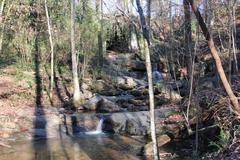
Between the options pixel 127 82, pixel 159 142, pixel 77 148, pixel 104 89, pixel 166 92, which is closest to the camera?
pixel 159 142

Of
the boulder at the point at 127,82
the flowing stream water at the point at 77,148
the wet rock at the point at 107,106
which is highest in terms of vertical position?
the boulder at the point at 127,82

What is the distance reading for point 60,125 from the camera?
15.3 meters

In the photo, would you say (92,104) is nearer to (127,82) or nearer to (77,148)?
(127,82)

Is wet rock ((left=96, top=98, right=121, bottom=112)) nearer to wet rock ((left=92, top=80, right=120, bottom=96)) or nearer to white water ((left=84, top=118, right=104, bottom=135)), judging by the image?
white water ((left=84, top=118, right=104, bottom=135))

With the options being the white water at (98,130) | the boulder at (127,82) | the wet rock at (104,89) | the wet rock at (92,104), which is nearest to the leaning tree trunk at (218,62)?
the white water at (98,130)

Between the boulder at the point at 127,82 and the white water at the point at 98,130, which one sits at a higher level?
the boulder at the point at 127,82

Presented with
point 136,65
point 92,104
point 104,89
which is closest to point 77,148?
point 92,104

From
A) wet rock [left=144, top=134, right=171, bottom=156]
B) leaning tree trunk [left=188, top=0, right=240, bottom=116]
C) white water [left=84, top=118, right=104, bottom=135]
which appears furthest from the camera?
white water [left=84, top=118, right=104, bottom=135]

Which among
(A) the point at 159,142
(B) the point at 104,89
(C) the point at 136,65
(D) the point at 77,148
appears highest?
(C) the point at 136,65

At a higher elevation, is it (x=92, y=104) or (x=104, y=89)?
(x=104, y=89)

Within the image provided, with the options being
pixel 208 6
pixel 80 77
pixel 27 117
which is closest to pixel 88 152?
pixel 27 117

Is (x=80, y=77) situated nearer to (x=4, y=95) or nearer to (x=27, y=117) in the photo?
(x=4, y=95)

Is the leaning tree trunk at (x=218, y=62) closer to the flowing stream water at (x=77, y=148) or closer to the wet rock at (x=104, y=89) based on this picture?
the flowing stream water at (x=77, y=148)

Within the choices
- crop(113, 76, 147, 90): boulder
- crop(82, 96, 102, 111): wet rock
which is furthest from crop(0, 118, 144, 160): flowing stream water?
crop(113, 76, 147, 90): boulder
